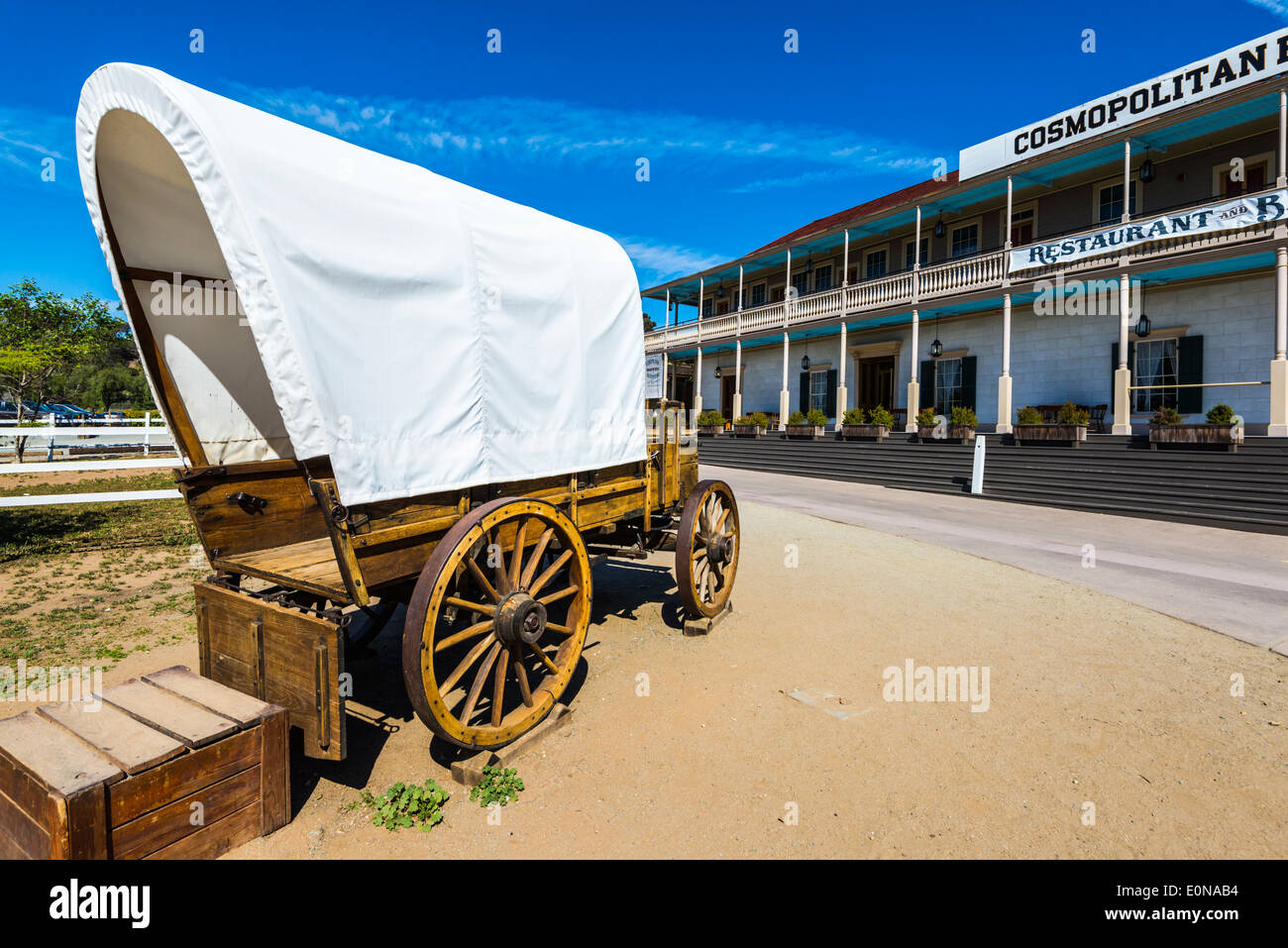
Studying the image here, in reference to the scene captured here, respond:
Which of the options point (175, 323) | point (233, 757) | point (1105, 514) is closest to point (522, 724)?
point (233, 757)

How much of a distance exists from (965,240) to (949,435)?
7.16 m

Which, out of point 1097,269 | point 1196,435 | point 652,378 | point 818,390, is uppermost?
point 1097,269

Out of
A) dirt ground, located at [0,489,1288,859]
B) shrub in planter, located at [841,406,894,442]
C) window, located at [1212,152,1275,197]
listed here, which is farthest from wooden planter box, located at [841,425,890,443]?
dirt ground, located at [0,489,1288,859]

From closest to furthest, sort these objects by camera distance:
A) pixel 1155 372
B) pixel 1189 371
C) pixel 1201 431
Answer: pixel 1201 431
pixel 1189 371
pixel 1155 372

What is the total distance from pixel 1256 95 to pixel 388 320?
1758cm

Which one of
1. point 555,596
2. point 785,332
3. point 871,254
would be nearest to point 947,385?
point 785,332

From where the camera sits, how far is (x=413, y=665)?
2.60m

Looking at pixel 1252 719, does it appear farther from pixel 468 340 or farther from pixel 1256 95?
pixel 1256 95

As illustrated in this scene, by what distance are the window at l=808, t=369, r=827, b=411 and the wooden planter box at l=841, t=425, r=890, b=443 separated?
491 centimetres

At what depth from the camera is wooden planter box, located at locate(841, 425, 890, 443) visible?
17.9m

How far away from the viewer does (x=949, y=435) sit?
16.4 metres

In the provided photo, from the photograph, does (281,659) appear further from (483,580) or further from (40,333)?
(40,333)

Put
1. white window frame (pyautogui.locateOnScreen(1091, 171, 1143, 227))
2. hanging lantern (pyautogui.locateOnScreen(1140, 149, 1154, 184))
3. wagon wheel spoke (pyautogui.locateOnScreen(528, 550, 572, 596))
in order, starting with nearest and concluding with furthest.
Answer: wagon wheel spoke (pyautogui.locateOnScreen(528, 550, 572, 596)) < hanging lantern (pyautogui.locateOnScreen(1140, 149, 1154, 184)) < white window frame (pyautogui.locateOnScreen(1091, 171, 1143, 227))

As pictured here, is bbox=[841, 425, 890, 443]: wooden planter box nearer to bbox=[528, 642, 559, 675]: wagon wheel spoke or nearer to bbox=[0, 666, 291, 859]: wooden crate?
bbox=[528, 642, 559, 675]: wagon wheel spoke
